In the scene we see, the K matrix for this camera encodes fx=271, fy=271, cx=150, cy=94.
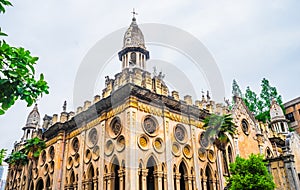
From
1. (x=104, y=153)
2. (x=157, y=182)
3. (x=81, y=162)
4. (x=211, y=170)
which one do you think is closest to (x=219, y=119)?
(x=211, y=170)

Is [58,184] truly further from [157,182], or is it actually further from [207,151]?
[207,151]

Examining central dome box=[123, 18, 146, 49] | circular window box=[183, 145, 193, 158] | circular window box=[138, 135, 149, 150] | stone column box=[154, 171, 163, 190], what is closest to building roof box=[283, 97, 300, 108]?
circular window box=[183, 145, 193, 158]

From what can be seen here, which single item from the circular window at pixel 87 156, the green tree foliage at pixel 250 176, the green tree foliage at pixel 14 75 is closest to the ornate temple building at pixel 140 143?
the circular window at pixel 87 156

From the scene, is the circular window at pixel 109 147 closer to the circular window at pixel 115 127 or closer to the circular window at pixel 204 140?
the circular window at pixel 115 127

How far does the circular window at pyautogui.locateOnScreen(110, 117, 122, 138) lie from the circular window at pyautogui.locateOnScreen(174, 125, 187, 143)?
19.2 feet

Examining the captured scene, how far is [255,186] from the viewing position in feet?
72.6

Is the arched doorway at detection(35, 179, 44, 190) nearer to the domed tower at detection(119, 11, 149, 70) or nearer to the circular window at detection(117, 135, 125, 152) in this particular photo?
the circular window at detection(117, 135, 125, 152)

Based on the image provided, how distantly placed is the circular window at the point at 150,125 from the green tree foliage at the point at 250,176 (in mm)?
Result: 7643

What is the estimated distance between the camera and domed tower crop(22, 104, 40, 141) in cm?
4769

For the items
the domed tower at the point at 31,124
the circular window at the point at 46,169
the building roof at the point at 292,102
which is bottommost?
the circular window at the point at 46,169

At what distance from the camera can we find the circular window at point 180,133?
26.9 m

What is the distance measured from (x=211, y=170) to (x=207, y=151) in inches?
79.2

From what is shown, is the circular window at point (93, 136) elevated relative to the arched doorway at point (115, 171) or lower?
elevated

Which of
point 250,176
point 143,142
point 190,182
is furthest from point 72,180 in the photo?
point 250,176
